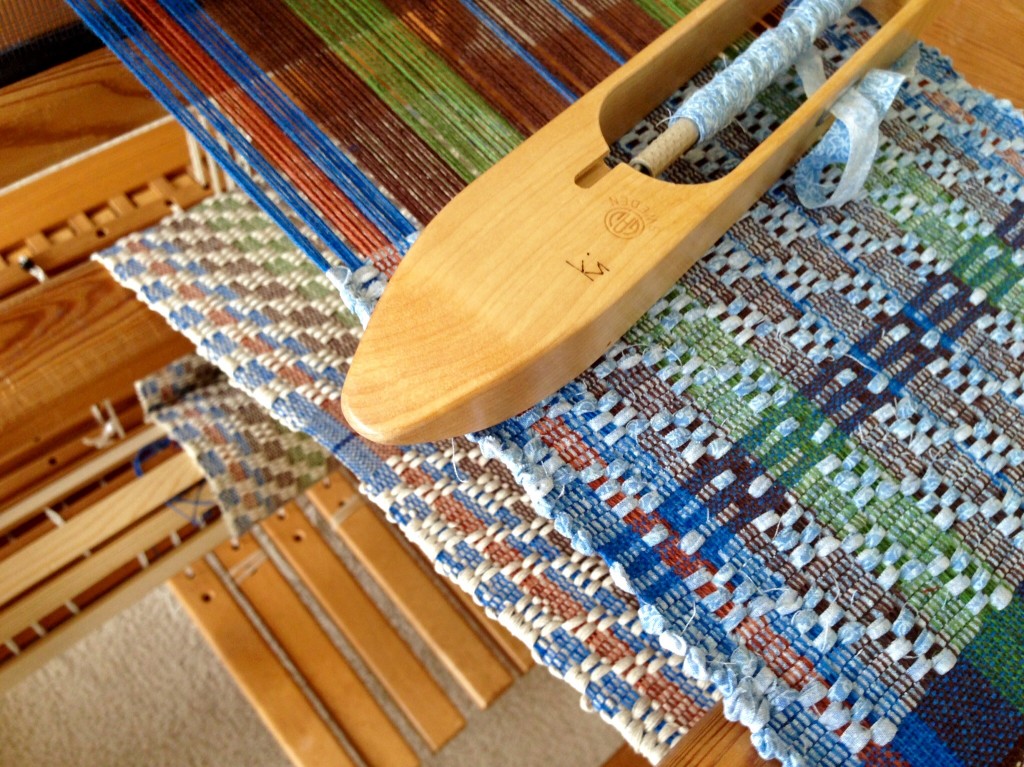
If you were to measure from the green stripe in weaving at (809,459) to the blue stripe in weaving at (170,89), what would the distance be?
26 centimetres

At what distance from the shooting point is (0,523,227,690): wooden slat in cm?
97

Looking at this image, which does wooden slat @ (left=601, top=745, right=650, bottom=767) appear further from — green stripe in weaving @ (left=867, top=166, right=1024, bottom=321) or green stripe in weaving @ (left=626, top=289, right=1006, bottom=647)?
green stripe in weaving @ (left=867, top=166, right=1024, bottom=321)

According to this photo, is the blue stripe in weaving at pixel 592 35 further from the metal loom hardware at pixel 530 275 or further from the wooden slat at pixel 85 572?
the wooden slat at pixel 85 572

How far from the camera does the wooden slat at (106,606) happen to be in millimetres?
973

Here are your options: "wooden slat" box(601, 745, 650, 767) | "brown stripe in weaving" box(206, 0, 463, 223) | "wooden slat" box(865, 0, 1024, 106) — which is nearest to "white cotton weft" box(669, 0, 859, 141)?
"brown stripe in weaving" box(206, 0, 463, 223)

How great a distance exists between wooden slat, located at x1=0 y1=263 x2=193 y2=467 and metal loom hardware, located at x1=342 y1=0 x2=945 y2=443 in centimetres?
48

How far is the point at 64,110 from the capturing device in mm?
718

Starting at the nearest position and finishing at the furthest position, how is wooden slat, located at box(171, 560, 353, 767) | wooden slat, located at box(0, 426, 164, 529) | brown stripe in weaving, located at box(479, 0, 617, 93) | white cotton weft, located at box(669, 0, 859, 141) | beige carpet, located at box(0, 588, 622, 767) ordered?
white cotton weft, located at box(669, 0, 859, 141), brown stripe in weaving, located at box(479, 0, 617, 93), wooden slat, located at box(0, 426, 164, 529), wooden slat, located at box(171, 560, 353, 767), beige carpet, located at box(0, 588, 622, 767)

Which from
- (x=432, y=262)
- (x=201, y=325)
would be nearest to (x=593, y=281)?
(x=432, y=262)

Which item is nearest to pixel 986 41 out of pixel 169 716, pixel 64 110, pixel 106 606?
pixel 64 110

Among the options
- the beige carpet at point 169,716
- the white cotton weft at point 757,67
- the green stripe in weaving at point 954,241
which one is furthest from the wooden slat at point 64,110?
the beige carpet at point 169,716

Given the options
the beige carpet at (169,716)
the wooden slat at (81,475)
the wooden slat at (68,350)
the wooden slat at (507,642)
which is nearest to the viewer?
the wooden slat at (68,350)

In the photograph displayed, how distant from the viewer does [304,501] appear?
146 centimetres

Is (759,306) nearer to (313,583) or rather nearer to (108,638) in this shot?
(313,583)
